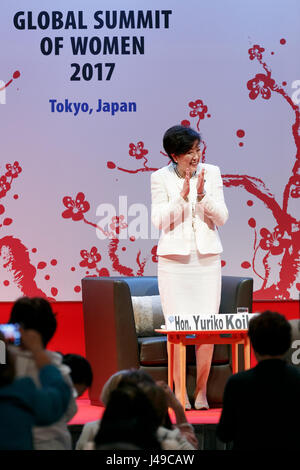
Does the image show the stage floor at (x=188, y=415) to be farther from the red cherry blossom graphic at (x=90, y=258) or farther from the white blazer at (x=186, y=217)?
the red cherry blossom graphic at (x=90, y=258)

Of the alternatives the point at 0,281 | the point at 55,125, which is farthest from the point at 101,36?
the point at 0,281

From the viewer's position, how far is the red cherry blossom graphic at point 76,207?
6.48m

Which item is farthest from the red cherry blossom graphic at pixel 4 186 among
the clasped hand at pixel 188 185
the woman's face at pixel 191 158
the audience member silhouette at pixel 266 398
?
the audience member silhouette at pixel 266 398

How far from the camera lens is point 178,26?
655 centimetres

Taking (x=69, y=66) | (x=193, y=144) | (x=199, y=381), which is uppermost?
(x=69, y=66)

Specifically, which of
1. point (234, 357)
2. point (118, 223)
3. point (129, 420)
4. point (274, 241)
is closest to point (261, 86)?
point (274, 241)

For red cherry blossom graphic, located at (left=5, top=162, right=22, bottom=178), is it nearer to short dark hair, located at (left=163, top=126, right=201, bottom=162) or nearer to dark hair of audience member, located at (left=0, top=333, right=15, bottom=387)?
short dark hair, located at (left=163, top=126, right=201, bottom=162)

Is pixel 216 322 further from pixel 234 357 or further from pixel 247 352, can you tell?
pixel 234 357

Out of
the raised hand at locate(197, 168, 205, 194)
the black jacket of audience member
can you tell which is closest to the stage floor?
the raised hand at locate(197, 168, 205, 194)

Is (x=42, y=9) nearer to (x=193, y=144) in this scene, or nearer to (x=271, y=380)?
(x=193, y=144)

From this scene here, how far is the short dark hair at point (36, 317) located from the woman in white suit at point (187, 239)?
2428mm

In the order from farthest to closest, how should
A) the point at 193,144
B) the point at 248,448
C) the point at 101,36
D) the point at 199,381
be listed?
1. the point at 101,36
2. the point at 199,381
3. the point at 193,144
4. the point at 248,448

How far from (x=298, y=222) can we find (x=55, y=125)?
6.74 feet

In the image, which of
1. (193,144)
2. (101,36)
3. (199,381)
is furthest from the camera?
(101,36)
